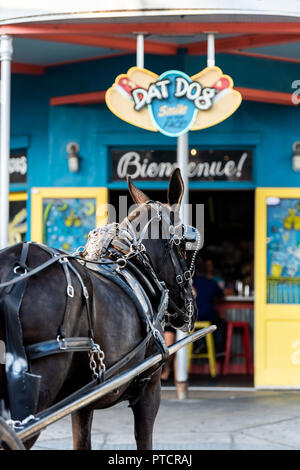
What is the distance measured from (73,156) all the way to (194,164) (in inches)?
64.5

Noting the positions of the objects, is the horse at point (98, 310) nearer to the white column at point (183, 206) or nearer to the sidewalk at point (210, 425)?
the sidewalk at point (210, 425)

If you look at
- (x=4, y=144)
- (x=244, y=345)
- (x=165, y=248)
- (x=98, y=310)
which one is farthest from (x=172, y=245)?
(x=244, y=345)

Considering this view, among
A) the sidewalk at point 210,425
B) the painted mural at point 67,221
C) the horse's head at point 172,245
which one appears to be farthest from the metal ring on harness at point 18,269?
the painted mural at point 67,221

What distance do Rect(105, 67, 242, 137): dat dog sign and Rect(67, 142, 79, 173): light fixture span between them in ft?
7.11

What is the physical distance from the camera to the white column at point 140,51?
26.0 feet

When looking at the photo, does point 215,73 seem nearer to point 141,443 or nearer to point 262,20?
point 262,20

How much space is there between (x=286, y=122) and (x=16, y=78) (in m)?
3.96

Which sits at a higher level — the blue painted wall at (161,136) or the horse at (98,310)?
the blue painted wall at (161,136)

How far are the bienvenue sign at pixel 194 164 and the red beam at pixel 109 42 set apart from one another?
4.61 ft

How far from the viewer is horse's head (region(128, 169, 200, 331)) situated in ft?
15.7

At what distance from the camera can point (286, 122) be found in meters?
9.84
